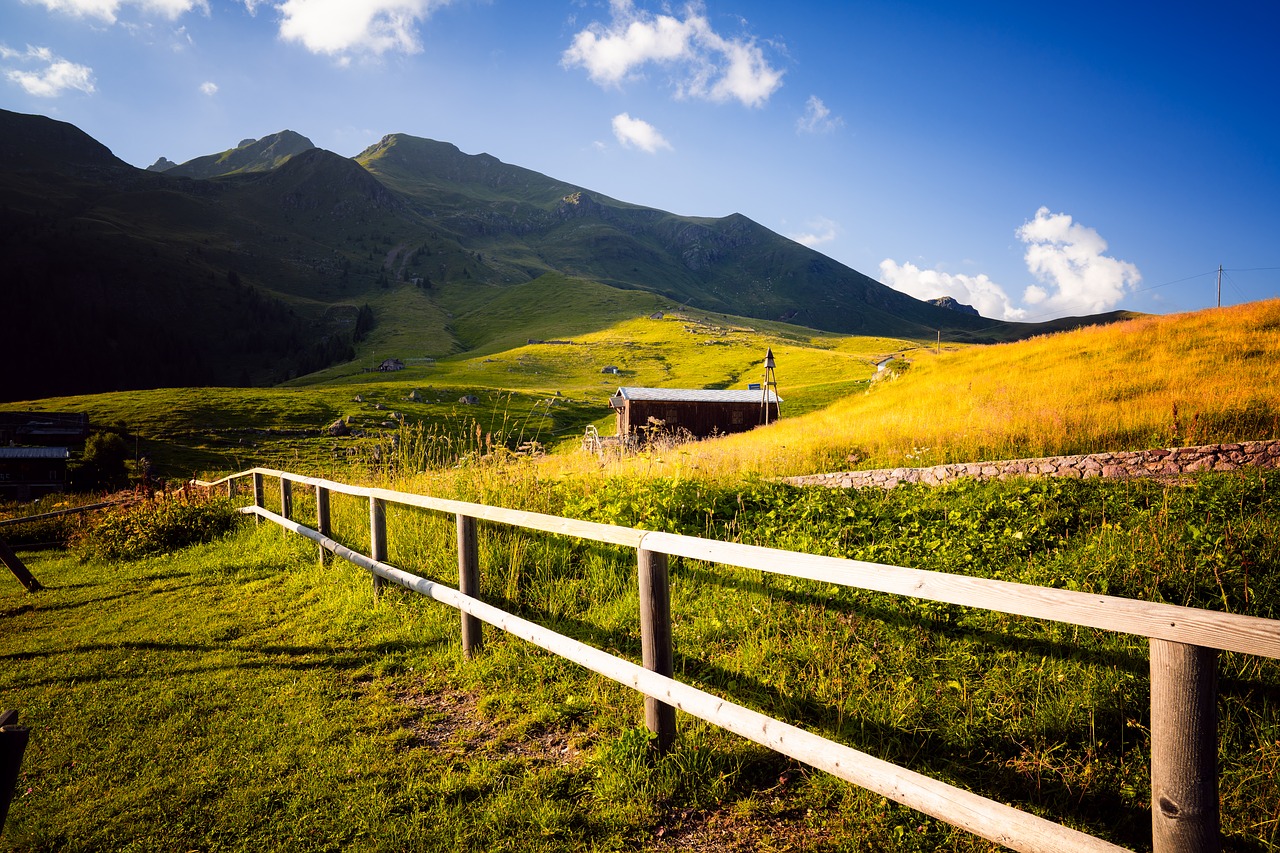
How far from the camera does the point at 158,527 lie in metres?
11.2

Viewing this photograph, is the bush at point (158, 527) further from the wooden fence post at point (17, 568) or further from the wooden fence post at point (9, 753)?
the wooden fence post at point (9, 753)

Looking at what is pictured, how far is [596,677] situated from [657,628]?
4.69 ft

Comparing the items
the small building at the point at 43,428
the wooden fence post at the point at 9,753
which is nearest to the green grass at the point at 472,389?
the small building at the point at 43,428

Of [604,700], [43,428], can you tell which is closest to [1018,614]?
[604,700]

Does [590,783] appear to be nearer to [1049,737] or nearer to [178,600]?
[1049,737]

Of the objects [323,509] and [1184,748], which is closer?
[1184,748]

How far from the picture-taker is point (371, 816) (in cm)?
348

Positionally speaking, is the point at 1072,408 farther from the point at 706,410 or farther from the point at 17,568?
the point at 706,410

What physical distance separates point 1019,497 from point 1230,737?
5690 mm

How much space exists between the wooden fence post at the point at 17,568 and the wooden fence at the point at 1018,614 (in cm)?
918

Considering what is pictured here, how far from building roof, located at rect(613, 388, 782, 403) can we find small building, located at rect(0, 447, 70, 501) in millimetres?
46326

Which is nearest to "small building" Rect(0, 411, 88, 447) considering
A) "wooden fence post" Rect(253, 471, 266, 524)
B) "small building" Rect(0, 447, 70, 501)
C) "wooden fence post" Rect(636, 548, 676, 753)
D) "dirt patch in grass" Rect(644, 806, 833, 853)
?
"small building" Rect(0, 447, 70, 501)

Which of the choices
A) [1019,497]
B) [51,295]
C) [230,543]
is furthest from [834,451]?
[51,295]

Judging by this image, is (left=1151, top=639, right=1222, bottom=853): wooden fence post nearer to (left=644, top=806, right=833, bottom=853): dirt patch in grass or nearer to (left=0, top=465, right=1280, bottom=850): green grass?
(left=0, top=465, right=1280, bottom=850): green grass
